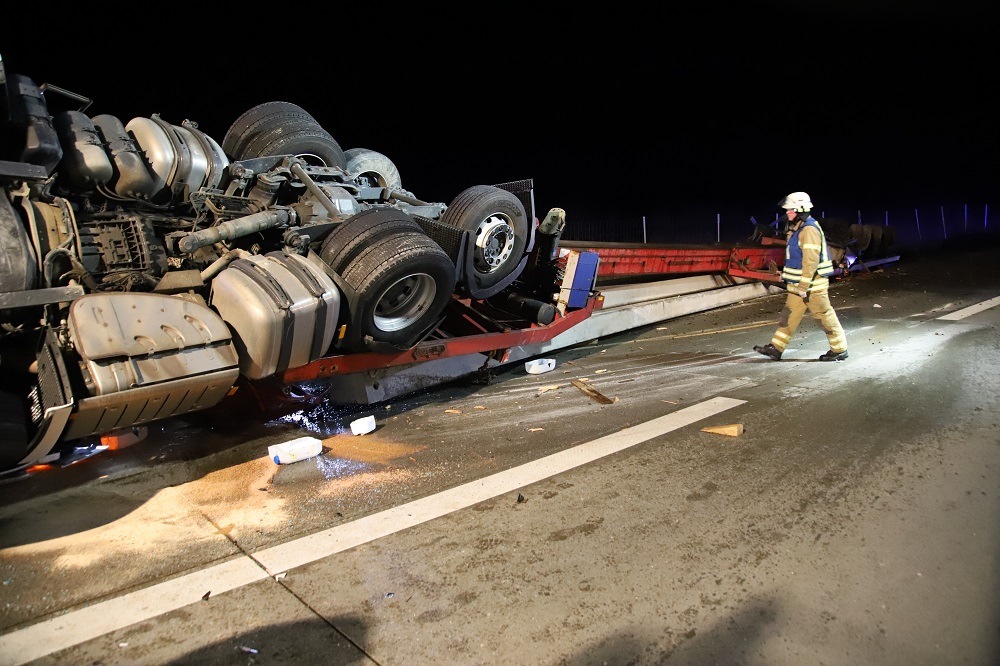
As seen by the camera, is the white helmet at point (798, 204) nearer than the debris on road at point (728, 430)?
No

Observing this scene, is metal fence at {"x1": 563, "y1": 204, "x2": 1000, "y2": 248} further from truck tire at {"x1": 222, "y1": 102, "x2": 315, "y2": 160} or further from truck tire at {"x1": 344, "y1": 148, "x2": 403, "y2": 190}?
truck tire at {"x1": 222, "y1": 102, "x2": 315, "y2": 160}

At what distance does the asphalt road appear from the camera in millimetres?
2121

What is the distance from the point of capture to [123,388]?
279 centimetres

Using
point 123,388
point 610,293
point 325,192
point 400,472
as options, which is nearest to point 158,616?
point 123,388

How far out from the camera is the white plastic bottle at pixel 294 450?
360cm

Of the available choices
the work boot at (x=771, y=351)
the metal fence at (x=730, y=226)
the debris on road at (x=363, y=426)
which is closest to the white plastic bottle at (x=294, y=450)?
the debris on road at (x=363, y=426)

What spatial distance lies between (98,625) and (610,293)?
6097mm

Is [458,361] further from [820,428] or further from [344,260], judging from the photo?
[820,428]

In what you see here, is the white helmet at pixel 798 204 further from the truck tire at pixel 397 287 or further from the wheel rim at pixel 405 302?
the wheel rim at pixel 405 302

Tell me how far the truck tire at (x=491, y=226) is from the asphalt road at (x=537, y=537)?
1160mm

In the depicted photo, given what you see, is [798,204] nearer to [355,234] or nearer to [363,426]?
[355,234]

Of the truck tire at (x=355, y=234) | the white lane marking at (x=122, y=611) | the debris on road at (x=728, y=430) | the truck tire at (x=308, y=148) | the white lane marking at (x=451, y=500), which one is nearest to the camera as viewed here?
the white lane marking at (x=122, y=611)

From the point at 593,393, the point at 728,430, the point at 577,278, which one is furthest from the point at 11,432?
the point at 577,278

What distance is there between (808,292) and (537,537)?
175 inches
